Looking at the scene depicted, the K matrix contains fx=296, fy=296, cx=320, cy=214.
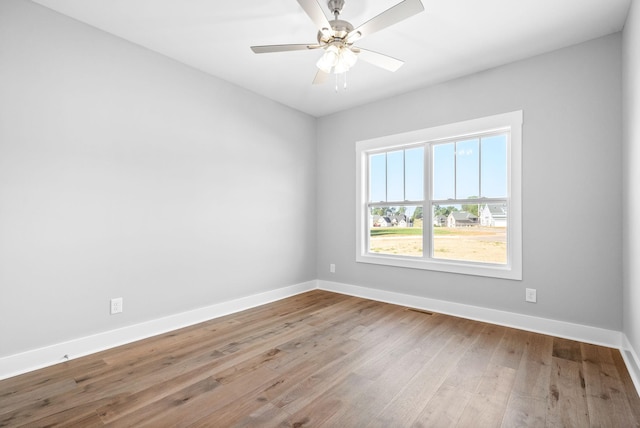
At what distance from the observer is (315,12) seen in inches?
70.1

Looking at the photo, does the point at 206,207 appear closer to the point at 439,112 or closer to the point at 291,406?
the point at 291,406

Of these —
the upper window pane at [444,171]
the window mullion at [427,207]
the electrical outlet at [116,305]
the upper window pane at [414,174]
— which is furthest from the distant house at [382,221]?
the electrical outlet at [116,305]

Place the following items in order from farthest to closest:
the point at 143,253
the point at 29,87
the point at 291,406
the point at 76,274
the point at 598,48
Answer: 1. the point at 143,253
2. the point at 598,48
3. the point at 76,274
4. the point at 29,87
5. the point at 291,406

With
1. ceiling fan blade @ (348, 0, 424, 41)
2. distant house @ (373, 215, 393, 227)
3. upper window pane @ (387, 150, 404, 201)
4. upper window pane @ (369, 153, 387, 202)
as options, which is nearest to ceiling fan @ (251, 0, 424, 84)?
ceiling fan blade @ (348, 0, 424, 41)

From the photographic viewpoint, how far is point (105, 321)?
251cm

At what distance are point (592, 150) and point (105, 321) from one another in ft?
14.6

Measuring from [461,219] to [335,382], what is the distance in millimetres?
2390

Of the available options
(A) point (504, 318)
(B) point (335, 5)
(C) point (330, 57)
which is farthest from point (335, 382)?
(B) point (335, 5)

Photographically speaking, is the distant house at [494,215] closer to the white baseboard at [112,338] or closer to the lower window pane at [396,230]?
the lower window pane at [396,230]

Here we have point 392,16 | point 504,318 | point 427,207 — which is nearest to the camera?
point 392,16

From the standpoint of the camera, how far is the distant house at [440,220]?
359cm

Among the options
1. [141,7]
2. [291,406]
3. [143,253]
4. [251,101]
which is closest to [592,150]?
[291,406]

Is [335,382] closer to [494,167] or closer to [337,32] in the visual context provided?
[337,32]

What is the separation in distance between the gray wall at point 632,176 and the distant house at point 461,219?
122 centimetres
